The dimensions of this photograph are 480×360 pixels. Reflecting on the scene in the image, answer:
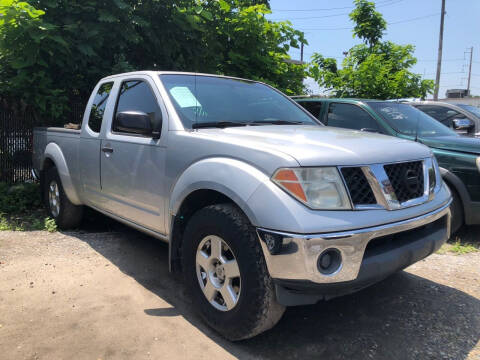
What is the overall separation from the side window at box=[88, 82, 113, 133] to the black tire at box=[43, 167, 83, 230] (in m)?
1.08

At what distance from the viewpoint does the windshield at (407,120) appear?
5391mm

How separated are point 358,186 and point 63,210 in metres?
3.92

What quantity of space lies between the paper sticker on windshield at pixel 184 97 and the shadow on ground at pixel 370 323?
62.3 inches

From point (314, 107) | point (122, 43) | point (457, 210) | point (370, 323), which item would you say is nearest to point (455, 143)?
point (457, 210)

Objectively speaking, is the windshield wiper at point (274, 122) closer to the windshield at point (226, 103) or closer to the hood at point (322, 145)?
the windshield at point (226, 103)

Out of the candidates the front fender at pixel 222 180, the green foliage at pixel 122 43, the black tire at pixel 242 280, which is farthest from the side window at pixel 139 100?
the green foliage at pixel 122 43

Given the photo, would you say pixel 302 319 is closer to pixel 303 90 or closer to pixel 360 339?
pixel 360 339

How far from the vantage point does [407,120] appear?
5594 millimetres

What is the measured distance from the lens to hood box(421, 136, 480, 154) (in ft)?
15.4

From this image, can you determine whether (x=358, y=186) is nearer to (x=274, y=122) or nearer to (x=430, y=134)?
(x=274, y=122)

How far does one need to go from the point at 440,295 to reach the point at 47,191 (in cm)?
477

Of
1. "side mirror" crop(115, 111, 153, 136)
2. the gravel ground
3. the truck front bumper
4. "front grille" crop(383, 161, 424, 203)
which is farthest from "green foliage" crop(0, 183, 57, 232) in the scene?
"front grille" crop(383, 161, 424, 203)

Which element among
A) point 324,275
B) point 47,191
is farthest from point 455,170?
point 47,191

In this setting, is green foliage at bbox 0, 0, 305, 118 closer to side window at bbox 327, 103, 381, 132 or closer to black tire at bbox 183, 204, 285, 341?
side window at bbox 327, 103, 381, 132
